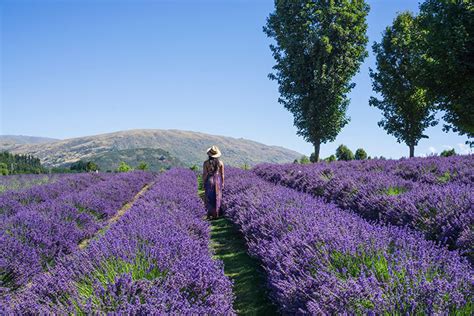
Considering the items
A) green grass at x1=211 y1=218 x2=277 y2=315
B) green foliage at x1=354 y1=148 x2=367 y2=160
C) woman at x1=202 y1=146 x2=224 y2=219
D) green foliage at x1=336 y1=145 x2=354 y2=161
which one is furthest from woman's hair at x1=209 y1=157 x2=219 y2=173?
green foliage at x1=354 y1=148 x2=367 y2=160

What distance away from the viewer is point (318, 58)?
23094 mm

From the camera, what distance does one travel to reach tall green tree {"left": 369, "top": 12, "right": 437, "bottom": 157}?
82.8 feet

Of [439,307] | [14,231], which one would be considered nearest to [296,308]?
[439,307]

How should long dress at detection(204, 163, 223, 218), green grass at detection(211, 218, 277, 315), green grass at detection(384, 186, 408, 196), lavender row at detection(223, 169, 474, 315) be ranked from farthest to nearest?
long dress at detection(204, 163, 223, 218), green grass at detection(384, 186, 408, 196), green grass at detection(211, 218, 277, 315), lavender row at detection(223, 169, 474, 315)

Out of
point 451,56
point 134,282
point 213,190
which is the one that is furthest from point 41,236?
point 451,56

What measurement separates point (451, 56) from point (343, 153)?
16.8 m

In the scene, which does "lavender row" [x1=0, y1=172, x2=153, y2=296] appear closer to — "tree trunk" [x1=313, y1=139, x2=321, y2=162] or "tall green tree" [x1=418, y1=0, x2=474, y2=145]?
"tall green tree" [x1=418, y1=0, x2=474, y2=145]

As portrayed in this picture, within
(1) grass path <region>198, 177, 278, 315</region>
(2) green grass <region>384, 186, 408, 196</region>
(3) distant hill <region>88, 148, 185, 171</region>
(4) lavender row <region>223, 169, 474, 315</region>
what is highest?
(2) green grass <region>384, 186, 408, 196</region>

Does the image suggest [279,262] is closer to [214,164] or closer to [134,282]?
[134,282]

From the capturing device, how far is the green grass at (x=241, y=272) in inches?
148

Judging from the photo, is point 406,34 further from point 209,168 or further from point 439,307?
point 439,307

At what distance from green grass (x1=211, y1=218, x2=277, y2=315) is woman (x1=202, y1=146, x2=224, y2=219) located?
105cm

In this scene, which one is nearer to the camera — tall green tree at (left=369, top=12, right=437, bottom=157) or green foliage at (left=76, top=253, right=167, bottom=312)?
green foliage at (left=76, top=253, right=167, bottom=312)

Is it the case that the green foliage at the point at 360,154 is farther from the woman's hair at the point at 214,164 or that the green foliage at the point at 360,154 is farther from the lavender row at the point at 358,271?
the lavender row at the point at 358,271
